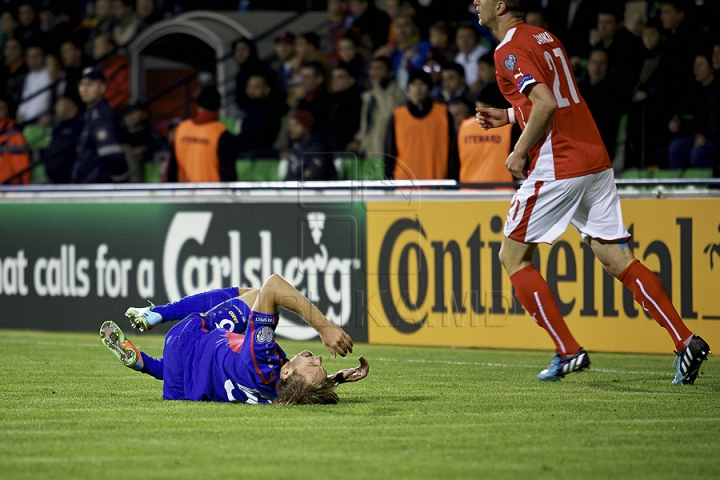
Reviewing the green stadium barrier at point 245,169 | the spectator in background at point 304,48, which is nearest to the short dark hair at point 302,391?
the green stadium barrier at point 245,169

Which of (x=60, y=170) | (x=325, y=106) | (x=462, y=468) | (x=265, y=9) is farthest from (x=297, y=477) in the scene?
(x=265, y=9)

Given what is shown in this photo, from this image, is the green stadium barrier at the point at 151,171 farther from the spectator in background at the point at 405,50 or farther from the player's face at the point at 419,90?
the player's face at the point at 419,90

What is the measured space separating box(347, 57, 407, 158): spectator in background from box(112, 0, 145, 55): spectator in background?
545 centimetres

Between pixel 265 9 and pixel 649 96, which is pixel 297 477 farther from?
pixel 265 9

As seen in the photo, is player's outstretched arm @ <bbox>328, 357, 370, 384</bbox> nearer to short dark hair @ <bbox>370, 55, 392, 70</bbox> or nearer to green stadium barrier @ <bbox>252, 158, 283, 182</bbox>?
green stadium barrier @ <bbox>252, 158, 283, 182</bbox>

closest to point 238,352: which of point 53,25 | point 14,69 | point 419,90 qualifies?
point 419,90

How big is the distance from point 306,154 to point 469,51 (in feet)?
8.52

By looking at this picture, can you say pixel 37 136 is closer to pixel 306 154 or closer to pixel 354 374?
pixel 306 154

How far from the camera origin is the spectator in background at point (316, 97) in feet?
44.4

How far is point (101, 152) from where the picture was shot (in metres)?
13.4

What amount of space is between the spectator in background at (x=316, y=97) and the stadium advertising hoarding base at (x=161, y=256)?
224cm

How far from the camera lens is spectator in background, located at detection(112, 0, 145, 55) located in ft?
57.3

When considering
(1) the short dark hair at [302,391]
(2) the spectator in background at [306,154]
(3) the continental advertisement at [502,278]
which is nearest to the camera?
(1) the short dark hair at [302,391]

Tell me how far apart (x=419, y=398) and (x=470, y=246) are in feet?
11.5
